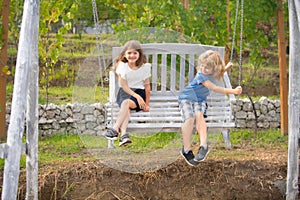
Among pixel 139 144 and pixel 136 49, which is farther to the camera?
pixel 139 144

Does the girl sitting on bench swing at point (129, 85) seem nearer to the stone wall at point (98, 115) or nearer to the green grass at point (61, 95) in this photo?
the green grass at point (61, 95)

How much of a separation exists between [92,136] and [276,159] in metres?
2.05

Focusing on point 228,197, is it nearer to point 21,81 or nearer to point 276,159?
point 276,159

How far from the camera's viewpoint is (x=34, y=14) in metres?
4.22

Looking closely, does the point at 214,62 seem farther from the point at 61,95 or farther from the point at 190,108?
the point at 61,95

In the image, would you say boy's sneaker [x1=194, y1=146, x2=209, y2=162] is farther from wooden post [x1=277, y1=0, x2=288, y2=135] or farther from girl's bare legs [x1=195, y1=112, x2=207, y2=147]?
wooden post [x1=277, y1=0, x2=288, y2=135]

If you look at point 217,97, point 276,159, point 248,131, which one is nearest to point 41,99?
point 248,131

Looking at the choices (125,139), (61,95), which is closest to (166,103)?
(125,139)

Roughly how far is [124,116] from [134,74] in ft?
0.98

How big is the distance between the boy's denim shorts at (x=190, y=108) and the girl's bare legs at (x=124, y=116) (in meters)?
0.35

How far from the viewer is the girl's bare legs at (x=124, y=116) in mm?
4477

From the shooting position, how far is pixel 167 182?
5613 mm

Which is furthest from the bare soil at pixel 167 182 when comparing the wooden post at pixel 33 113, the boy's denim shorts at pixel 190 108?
the boy's denim shorts at pixel 190 108

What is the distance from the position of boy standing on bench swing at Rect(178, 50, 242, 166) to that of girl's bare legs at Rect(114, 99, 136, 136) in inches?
14.2
